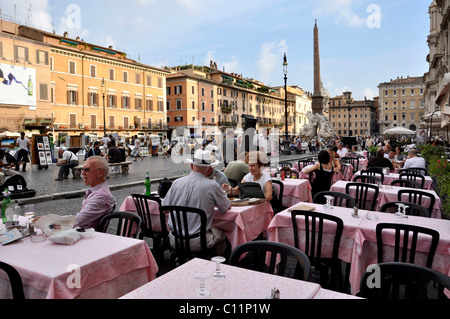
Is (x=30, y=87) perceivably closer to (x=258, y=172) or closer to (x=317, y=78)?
(x=317, y=78)

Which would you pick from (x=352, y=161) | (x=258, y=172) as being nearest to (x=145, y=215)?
(x=258, y=172)

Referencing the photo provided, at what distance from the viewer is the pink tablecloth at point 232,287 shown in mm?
1891

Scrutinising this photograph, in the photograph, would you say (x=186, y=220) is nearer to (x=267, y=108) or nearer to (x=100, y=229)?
(x=100, y=229)

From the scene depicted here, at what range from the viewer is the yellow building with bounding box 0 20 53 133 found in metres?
27.8

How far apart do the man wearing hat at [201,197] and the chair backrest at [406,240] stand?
1.57m

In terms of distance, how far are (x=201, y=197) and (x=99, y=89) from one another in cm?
3534

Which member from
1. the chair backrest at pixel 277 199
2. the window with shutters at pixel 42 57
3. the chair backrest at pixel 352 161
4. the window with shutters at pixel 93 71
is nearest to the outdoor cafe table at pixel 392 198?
the chair backrest at pixel 277 199

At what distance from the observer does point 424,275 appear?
1996 mm

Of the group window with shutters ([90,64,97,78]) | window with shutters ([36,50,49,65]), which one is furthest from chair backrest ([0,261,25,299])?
window with shutters ([90,64,97,78])

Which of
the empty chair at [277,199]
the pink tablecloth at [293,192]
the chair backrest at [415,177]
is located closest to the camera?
the empty chair at [277,199]

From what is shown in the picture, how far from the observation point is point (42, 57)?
30484 mm

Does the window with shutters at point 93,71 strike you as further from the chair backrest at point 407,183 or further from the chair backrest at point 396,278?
the chair backrest at point 396,278

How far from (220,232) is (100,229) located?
4.12 ft

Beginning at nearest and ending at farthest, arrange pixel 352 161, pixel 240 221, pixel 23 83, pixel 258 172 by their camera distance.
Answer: pixel 240 221 < pixel 258 172 < pixel 352 161 < pixel 23 83
